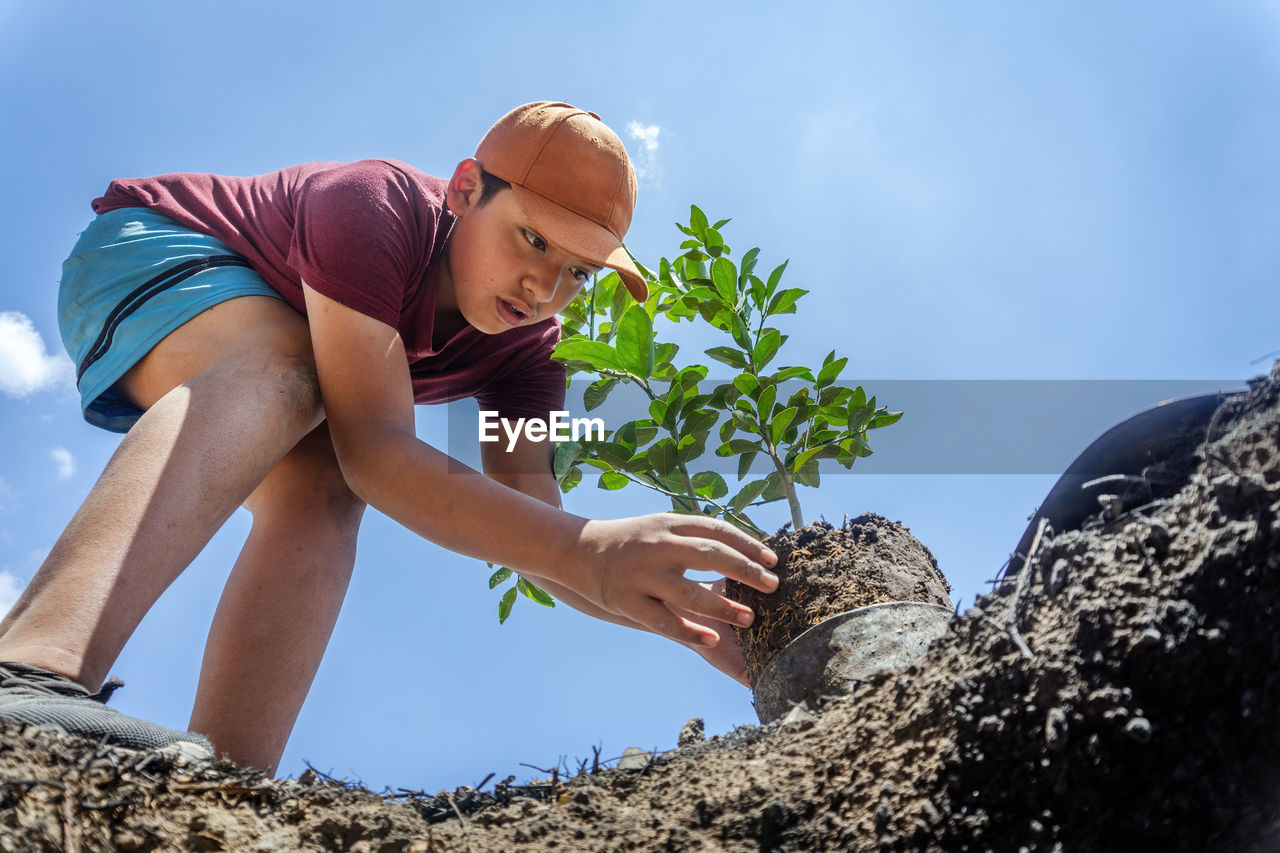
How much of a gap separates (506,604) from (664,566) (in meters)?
1.15

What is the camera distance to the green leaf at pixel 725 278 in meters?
1.77

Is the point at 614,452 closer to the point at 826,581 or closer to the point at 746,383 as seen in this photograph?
the point at 746,383

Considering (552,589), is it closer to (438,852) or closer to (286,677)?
(286,677)

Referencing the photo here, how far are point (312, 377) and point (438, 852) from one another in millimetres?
830

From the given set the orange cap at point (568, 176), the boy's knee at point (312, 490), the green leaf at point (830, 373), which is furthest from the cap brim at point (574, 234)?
the boy's knee at point (312, 490)

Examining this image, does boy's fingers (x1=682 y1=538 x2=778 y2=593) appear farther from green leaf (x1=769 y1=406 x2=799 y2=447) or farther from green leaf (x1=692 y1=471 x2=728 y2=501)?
green leaf (x1=692 y1=471 x2=728 y2=501)

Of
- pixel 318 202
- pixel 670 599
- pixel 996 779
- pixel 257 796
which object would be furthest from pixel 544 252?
pixel 996 779

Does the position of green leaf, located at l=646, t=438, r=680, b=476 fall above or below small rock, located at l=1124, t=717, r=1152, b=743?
above

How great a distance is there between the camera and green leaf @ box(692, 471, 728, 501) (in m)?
1.78

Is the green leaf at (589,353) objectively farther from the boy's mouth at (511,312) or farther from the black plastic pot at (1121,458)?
the black plastic pot at (1121,458)

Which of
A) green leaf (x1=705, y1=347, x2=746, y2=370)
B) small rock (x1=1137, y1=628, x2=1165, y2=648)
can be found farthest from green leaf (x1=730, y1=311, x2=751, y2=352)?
small rock (x1=1137, y1=628, x2=1165, y2=648)

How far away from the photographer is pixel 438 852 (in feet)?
2.28

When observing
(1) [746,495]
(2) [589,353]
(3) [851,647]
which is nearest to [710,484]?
(1) [746,495]

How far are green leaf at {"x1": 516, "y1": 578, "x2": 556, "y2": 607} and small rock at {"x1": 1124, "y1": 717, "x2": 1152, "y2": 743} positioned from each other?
151cm
